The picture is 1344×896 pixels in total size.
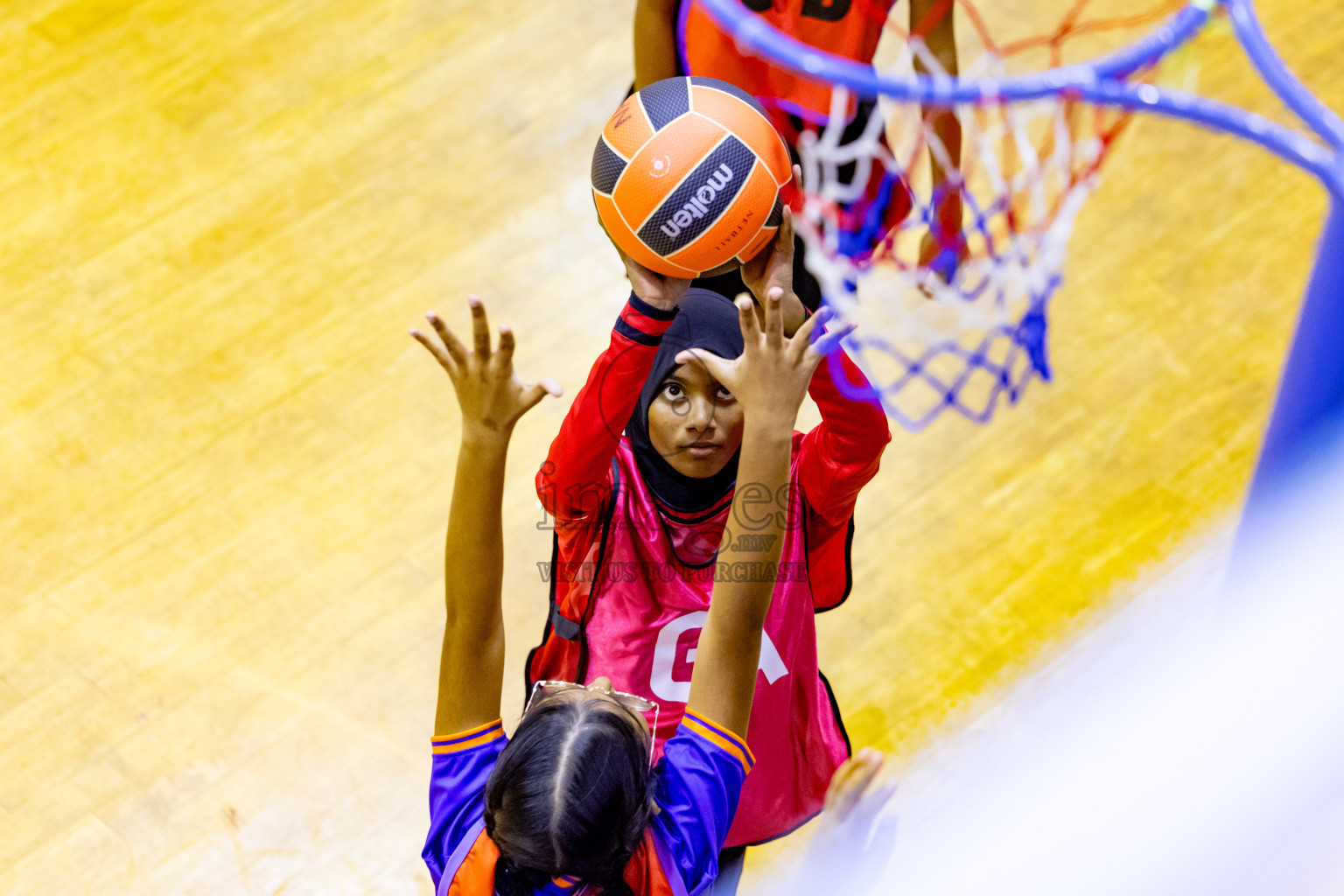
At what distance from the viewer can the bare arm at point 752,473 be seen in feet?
4.83

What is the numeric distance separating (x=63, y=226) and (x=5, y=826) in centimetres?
164

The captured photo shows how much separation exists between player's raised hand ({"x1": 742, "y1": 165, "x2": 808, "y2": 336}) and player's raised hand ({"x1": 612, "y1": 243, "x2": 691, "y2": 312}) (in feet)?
0.34

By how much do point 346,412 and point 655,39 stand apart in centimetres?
126

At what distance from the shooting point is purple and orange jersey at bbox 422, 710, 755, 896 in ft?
4.81

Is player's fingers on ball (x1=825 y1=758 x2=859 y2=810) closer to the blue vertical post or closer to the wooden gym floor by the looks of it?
the blue vertical post

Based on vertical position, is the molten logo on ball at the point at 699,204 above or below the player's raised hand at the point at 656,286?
above

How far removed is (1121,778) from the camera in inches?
67.9

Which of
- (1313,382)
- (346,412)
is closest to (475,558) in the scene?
(1313,382)

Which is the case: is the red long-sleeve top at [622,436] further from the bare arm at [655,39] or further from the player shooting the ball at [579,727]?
the bare arm at [655,39]

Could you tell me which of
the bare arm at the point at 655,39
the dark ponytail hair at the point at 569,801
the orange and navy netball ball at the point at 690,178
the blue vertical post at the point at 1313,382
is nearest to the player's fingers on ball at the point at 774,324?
the orange and navy netball ball at the point at 690,178

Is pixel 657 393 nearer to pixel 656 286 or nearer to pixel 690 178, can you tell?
pixel 656 286

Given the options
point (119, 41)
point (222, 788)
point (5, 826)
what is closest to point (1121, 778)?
point (222, 788)

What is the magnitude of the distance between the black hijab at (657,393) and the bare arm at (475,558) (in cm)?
37

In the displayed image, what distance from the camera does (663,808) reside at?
60.2 inches
